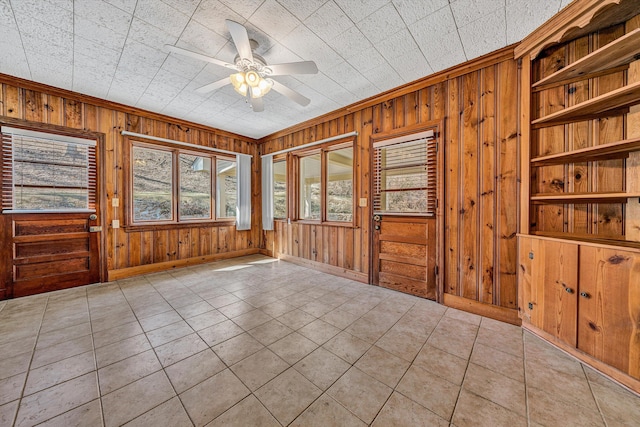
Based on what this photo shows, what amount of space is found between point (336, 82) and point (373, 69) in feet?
1.60

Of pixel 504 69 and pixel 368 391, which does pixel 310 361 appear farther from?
pixel 504 69

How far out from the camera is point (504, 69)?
235cm

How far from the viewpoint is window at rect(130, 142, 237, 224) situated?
394 centimetres

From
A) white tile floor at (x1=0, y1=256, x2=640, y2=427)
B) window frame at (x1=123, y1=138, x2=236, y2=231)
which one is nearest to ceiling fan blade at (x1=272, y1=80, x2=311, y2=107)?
white tile floor at (x1=0, y1=256, x2=640, y2=427)

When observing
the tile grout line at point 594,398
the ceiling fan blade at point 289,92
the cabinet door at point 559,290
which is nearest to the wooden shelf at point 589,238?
the cabinet door at point 559,290

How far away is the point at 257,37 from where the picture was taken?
2117 mm

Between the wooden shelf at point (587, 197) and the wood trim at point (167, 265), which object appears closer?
the wooden shelf at point (587, 197)

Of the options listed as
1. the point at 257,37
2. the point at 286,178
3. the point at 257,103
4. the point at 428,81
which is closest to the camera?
the point at 257,37

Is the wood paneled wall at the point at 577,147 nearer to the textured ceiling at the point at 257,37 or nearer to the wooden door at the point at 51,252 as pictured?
the textured ceiling at the point at 257,37

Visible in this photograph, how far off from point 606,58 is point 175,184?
539cm

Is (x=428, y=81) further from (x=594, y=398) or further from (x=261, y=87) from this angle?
(x=594, y=398)

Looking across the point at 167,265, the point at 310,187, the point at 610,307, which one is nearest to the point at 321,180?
the point at 310,187

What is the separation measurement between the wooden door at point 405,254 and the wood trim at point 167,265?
10.3ft

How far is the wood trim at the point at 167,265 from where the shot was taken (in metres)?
3.62
